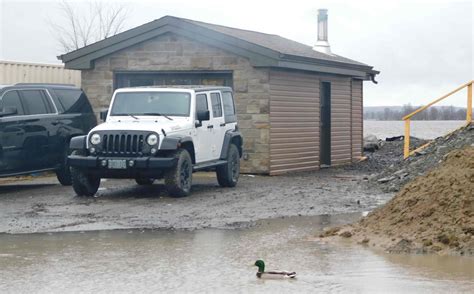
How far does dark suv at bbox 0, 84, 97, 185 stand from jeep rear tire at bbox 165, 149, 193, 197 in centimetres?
319

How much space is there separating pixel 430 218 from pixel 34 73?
13820 millimetres

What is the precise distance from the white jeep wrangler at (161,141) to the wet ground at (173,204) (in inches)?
16.8

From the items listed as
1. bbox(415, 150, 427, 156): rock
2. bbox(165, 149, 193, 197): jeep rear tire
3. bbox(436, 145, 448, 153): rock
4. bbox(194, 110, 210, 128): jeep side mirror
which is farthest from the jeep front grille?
bbox(415, 150, 427, 156): rock

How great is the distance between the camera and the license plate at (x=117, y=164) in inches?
642

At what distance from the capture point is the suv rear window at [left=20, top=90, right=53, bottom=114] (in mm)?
18594

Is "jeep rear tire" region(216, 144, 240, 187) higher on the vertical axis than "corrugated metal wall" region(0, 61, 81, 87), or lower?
lower

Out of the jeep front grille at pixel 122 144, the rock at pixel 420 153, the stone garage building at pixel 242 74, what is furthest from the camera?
the stone garage building at pixel 242 74

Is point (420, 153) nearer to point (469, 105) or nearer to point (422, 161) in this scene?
point (422, 161)

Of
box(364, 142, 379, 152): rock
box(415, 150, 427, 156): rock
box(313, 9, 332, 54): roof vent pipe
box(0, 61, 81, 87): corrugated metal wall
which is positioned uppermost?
box(313, 9, 332, 54): roof vent pipe

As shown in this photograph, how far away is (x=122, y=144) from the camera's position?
16516 millimetres

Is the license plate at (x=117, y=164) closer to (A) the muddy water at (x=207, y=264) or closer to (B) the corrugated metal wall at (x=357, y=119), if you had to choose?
(A) the muddy water at (x=207, y=264)

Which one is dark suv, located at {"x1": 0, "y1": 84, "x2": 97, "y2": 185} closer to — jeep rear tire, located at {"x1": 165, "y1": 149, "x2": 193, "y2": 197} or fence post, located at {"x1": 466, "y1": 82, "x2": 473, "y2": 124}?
jeep rear tire, located at {"x1": 165, "y1": 149, "x2": 193, "y2": 197}

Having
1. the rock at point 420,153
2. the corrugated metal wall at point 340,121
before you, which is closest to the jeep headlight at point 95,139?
the rock at point 420,153

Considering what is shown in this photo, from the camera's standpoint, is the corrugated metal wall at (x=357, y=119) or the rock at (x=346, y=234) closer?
the rock at (x=346, y=234)
